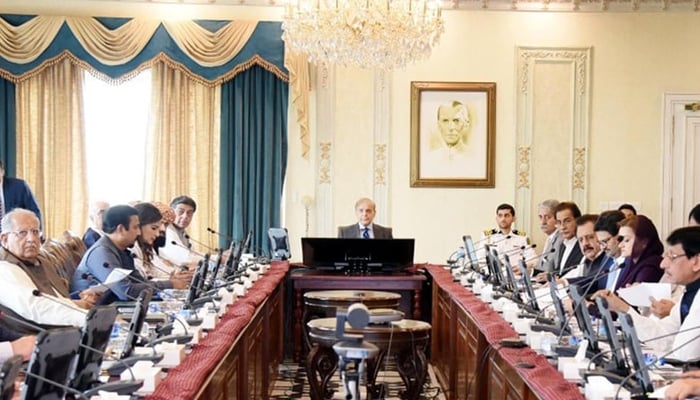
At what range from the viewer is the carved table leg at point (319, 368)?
4984mm

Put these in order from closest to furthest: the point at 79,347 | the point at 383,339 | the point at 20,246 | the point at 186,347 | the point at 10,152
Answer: the point at 79,347 < the point at 186,347 < the point at 20,246 < the point at 383,339 < the point at 10,152

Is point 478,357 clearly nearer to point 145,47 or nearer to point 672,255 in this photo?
point 672,255

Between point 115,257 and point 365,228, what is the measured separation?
333 cm

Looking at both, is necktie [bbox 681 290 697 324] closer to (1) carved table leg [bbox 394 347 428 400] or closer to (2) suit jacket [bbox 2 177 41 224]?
(1) carved table leg [bbox 394 347 428 400]

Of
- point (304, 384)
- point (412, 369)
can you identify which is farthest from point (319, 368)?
point (304, 384)

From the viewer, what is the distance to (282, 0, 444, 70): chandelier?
634 centimetres

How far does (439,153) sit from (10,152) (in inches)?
160

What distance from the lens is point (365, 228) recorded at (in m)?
7.55

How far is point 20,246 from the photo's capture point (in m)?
3.49

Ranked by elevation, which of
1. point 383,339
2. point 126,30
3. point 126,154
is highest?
point 126,30

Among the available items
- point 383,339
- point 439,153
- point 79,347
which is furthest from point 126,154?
point 79,347

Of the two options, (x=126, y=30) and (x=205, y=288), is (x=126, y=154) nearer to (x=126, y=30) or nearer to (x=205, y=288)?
(x=126, y=30)

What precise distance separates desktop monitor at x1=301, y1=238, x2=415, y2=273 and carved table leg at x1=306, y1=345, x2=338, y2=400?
1.57 m

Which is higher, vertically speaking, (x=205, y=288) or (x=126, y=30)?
(x=126, y=30)
